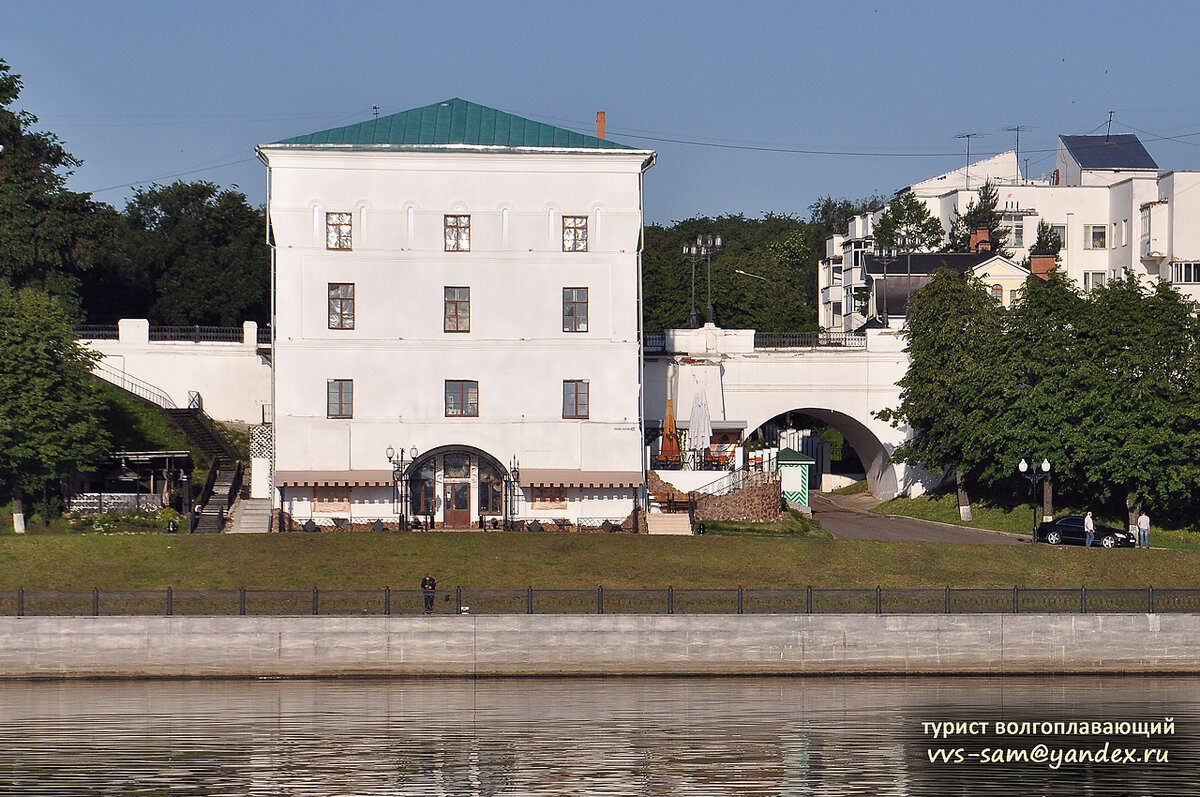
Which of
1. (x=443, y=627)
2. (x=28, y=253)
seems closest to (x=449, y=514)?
(x=443, y=627)

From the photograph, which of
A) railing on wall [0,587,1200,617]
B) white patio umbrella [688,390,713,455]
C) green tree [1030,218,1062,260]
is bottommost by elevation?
railing on wall [0,587,1200,617]

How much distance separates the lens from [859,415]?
7094 cm

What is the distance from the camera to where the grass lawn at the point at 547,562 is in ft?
149

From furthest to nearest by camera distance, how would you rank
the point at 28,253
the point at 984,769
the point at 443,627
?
1. the point at 28,253
2. the point at 443,627
3. the point at 984,769

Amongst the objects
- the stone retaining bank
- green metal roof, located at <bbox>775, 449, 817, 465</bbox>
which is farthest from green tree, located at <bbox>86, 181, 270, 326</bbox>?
the stone retaining bank

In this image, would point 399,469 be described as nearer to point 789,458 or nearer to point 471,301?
point 471,301

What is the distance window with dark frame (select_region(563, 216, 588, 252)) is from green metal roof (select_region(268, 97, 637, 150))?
263 centimetres

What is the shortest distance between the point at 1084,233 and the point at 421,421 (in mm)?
60550

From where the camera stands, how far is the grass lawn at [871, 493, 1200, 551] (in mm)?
59625

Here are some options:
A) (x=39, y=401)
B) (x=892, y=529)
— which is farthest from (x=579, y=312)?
(x=39, y=401)

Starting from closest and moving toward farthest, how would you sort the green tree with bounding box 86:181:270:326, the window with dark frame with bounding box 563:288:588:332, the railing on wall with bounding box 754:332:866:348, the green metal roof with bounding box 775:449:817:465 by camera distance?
the window with dark frame with bounding box 563:288:588:332 < the green metal roof with bounding box 775:449:817:465 < the railing on wall with bounding box 754:332:866:348 < the green tree with bounding box 86:181:270:326

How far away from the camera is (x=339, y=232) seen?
2227 inches

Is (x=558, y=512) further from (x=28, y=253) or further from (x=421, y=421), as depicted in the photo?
(x=28, y=253)

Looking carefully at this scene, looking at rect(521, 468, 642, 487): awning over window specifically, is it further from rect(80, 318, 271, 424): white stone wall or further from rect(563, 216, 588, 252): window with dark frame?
rect(80, 318, 271, 424): white stone wall
